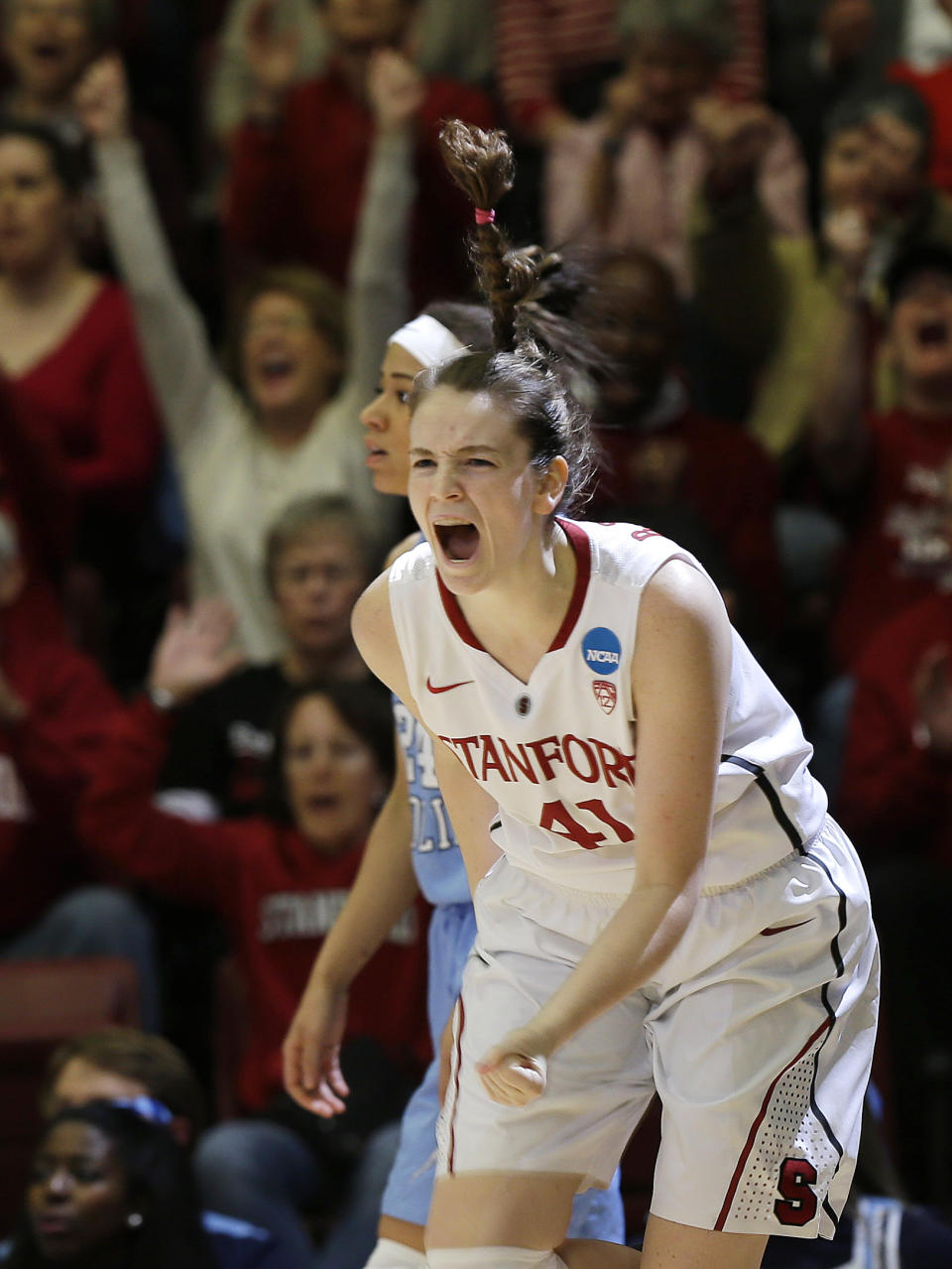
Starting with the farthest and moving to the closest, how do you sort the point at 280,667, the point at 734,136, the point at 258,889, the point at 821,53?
1. the point at 821,53
2. the point at 734,136
3. the point at 280,667
4. the point at 258,889

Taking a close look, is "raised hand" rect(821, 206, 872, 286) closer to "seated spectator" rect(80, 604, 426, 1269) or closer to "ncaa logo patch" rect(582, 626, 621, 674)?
"seated spectator" rect(80, 604, 426, 1269)

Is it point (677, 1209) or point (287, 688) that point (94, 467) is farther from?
point (677, 1209)

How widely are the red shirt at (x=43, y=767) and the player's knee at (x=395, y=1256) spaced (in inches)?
81.0

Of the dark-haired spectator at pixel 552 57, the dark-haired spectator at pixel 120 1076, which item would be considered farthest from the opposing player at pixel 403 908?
the dark-haired spectator at pixel 552 57

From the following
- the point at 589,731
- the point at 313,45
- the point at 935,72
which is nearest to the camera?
the point at 589,731

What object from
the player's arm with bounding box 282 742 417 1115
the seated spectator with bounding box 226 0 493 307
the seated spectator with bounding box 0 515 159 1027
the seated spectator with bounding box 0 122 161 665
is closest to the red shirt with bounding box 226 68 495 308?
the seated spectator with bounding box 226 0 493 307

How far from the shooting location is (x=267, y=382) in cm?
535

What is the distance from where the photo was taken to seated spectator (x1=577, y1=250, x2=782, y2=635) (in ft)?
16.2

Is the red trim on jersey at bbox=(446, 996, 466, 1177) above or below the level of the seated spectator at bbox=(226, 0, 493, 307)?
below

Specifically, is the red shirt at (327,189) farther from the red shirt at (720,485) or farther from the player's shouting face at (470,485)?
the player's shouting face at (470,485)

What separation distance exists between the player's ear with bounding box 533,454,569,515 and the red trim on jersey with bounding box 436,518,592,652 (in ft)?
0.20

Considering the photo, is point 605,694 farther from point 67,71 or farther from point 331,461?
point 67,71

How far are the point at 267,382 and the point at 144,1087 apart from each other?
89.1 inches

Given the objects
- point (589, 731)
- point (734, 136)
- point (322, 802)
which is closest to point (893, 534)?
point (734, 136)
